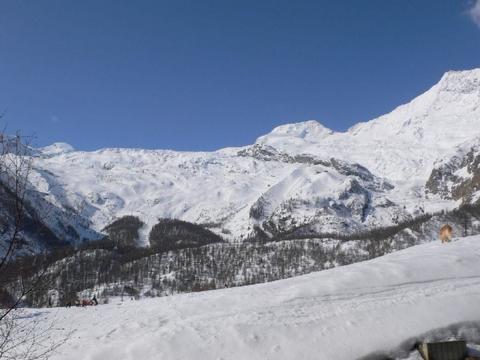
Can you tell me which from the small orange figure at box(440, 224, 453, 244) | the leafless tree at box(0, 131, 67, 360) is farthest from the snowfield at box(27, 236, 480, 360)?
the small orange figure at box(440, 224, 453, 244)

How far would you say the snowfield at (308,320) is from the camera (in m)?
20.7

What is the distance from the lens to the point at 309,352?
20234mm

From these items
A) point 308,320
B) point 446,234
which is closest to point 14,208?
point 308,320

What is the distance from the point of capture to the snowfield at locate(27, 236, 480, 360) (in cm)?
2070

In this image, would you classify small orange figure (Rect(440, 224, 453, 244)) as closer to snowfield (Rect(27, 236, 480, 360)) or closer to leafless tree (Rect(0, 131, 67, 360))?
snowfield (Rect(27, 236, 480, 360))

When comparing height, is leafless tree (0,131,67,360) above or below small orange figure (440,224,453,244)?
below

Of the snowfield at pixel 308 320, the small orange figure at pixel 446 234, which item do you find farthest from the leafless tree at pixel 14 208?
the small orange figure at pixel 446 234

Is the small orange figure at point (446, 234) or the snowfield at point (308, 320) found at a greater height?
the small orange figure at point (446, 234)

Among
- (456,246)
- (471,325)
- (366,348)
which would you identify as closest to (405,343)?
(366,348)

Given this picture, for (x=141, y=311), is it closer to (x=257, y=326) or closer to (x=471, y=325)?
(x=257, y=326)

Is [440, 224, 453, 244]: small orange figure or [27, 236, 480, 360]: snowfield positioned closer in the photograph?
[27, 236, 480, 360]: snowfield

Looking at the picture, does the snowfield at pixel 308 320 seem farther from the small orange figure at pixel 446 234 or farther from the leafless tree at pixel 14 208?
the small orange figure at pixel 446 234

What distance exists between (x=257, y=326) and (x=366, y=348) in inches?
186

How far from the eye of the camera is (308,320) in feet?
74.6
